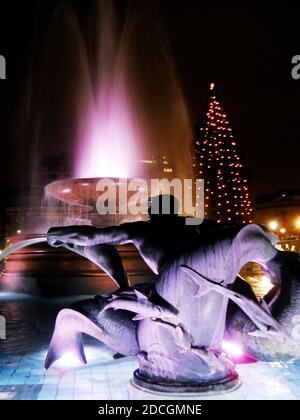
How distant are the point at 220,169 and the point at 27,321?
158ft

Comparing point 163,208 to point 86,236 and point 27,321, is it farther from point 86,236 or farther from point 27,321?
point 27,321

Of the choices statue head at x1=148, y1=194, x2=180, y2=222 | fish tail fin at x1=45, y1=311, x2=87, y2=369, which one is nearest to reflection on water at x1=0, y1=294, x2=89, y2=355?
fish tail fin at x1=45, y1=311, x2=87, y2=369

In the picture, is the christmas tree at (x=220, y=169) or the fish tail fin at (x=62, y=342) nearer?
the fish tail fin at (x=62, y=342)

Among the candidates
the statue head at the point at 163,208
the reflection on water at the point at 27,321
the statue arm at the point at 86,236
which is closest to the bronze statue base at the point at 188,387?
the statue arm at the point at 86,236

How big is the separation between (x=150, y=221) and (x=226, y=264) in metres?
0.87

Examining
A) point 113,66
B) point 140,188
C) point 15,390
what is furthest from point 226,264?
point 113,66

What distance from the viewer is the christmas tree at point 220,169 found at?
5462 centimetres

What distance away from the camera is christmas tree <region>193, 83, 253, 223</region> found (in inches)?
2151

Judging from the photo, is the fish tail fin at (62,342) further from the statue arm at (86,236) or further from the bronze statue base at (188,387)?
the bronze statue base at (188,387)

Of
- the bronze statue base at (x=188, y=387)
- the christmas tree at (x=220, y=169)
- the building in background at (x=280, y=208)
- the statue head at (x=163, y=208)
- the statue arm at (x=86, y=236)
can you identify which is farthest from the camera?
the building in background at (x=280, y=208)

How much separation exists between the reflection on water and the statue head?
9.36ft

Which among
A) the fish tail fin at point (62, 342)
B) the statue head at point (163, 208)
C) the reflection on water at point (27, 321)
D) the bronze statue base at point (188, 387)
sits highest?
the statue head at point (163, 208)

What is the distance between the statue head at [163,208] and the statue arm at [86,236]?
0.33m

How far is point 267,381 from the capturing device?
445 cm
